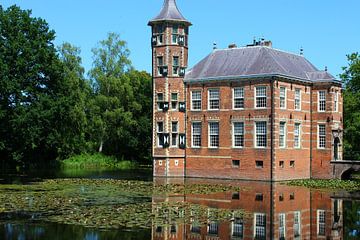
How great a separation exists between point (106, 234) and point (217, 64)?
25644 mm

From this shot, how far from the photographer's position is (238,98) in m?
37.2

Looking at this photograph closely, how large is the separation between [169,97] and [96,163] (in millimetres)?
17589


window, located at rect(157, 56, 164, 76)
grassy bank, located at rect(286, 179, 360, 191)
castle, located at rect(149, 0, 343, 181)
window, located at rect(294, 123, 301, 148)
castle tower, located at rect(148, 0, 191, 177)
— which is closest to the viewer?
grassy bank, located at rect(286, 179, 360, 191)

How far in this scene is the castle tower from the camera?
3909 centimetres

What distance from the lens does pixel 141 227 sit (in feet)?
53.1

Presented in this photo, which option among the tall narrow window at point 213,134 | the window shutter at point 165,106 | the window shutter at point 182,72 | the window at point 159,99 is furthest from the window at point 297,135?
the window at point 159,99

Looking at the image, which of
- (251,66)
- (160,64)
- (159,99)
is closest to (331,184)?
(251,66)

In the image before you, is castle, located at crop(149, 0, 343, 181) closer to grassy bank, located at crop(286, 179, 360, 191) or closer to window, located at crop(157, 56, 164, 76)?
window, located at crop(157, 56, 164, 76)

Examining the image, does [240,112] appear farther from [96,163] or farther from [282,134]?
[96,163]

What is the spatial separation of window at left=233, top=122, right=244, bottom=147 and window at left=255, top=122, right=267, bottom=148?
3.39ft

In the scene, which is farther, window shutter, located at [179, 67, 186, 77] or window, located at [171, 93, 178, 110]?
window shutter, located at [179, 67, 186, 77]

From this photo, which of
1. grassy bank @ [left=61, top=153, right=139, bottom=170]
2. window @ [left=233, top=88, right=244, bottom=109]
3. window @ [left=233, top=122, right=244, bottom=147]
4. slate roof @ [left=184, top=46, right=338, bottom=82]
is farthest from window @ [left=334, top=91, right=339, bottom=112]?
grassy bank @ [left=61, top=153, right=139, bottom=170]

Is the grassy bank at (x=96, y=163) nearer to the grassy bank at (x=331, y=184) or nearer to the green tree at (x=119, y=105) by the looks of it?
the green tree at (x=119, y=105)

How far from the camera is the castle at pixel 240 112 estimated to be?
3625 centimetres
